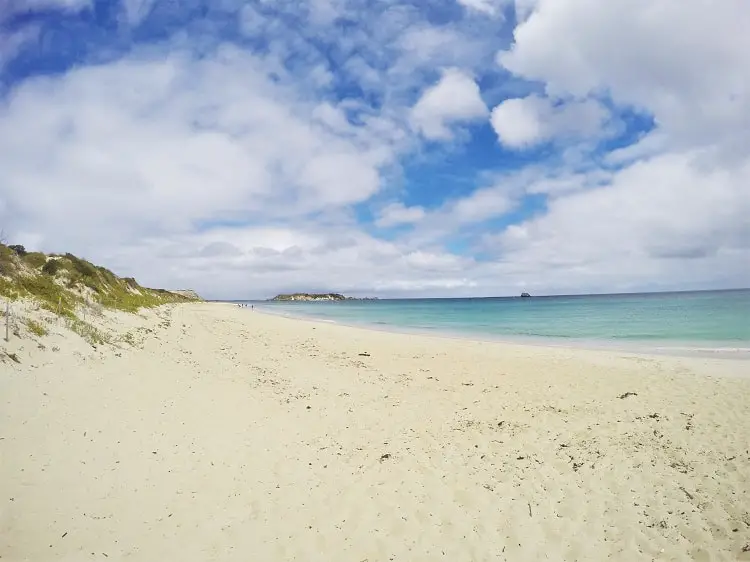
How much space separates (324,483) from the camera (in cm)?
746

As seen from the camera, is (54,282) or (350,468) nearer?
(350,468)

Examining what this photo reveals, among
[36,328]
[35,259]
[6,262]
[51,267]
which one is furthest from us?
[35,259]

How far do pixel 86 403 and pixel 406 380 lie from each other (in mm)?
10563

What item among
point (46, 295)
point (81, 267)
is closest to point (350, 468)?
point (46, 295)

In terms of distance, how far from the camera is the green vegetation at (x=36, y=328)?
11.2 metres

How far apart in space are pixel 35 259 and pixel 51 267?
5.22 feet

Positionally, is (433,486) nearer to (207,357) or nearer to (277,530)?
(277,530)

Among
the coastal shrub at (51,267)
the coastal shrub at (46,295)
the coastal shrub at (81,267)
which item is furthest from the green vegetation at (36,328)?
the coastal shrub at (81,267)

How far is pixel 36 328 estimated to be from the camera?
11375mm

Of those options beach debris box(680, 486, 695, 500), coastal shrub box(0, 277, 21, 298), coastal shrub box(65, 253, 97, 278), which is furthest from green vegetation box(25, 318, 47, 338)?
coastal shrub box(65, 253, 97, 278)

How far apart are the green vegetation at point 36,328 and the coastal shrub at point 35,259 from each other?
16728mm

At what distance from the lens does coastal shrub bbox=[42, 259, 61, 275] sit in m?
24.9

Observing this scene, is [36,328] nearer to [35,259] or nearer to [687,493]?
[687,493]

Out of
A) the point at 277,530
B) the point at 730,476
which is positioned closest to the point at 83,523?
the point at 277,530
